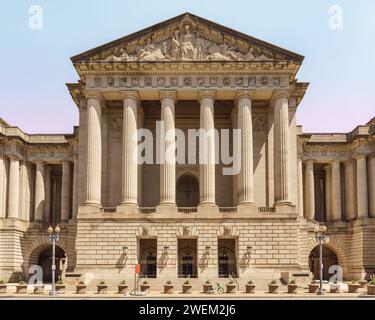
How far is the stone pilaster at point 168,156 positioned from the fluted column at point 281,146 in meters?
11.1

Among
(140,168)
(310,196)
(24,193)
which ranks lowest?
(310,196)

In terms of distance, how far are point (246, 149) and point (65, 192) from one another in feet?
95.8

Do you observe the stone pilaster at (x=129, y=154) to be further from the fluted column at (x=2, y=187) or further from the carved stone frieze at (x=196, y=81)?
the fluted column at (x=2, y=187)

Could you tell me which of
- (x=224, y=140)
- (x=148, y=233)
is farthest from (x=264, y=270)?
(x=224, y=140)

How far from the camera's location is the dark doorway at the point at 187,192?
71438mm

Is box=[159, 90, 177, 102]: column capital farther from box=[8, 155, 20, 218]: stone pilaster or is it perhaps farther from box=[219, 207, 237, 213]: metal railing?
box=[8, 155, 20, 218]: stone pilaster

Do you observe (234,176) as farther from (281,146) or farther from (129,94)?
(129,94)

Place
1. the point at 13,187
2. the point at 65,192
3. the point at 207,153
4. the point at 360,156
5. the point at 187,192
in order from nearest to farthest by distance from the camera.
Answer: the point at 207,153 < the point at 187,192 < the point at 13,187 < the point at 360,156 < the point at 65,192

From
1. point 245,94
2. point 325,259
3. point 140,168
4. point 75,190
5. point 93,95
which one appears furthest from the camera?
point 325,259

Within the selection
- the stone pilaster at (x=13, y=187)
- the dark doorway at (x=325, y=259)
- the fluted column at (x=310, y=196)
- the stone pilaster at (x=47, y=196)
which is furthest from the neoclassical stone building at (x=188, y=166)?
the stone pilaster at (x=47, y=196)

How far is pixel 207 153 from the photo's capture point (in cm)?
6253

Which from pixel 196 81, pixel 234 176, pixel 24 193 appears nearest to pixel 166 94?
pixel 196 81

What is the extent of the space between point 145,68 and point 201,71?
19.8 ft
